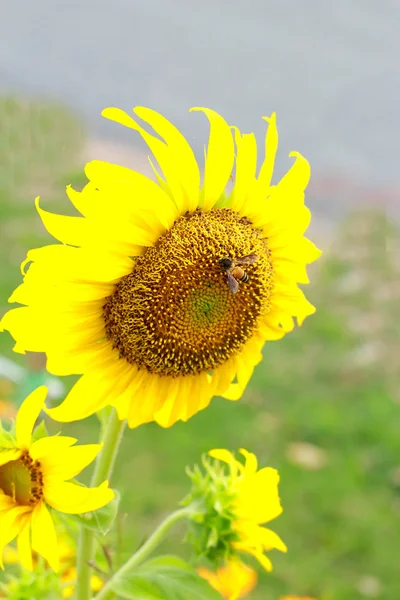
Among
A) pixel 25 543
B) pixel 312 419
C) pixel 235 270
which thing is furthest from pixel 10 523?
pixel 312 419

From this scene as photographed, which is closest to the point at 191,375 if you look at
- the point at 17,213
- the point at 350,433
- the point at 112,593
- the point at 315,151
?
the point at 112,593

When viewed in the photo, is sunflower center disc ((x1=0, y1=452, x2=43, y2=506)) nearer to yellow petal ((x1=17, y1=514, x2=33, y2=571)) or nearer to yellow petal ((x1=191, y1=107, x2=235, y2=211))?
yellow petal ((x1=17, y1=514, x2=33, y2=571))

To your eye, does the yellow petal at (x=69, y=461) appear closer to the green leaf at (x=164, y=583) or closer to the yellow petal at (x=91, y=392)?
the yellow petal at (x=91, y=392)

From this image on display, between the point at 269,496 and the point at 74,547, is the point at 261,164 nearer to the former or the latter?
the point at 269,496

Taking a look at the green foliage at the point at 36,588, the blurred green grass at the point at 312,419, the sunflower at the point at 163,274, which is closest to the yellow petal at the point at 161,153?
the sunflower at the point at 163,274

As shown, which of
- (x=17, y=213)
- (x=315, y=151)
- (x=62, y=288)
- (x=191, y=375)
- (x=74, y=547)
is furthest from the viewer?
(x=315, y=151)

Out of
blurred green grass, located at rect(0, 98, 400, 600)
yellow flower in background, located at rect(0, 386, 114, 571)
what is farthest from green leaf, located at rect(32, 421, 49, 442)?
blurred green grass, located at rect(0, 98, 400, 600)

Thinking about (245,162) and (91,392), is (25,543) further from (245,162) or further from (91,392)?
(245,162)
